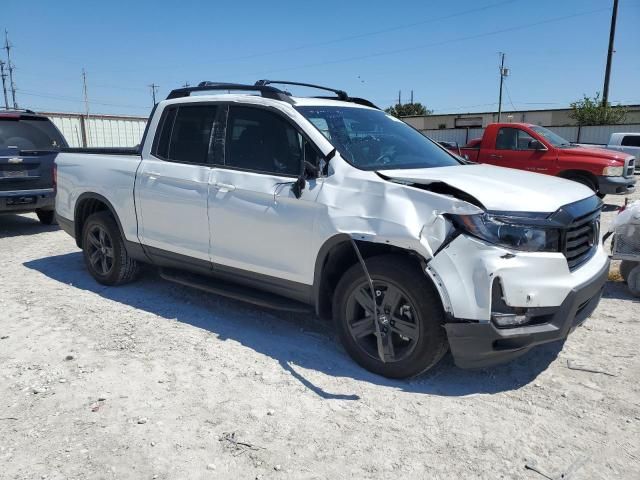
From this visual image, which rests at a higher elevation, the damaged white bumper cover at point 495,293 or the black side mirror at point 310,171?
the black side mirror at point 310,171

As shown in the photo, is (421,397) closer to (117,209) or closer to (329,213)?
(329,213)

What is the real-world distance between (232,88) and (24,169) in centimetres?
532

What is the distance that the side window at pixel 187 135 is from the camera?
4668mm

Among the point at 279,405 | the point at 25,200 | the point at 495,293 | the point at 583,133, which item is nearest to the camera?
the point at 495,293

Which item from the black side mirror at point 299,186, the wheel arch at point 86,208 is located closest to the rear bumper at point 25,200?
the wheel arch at point 86,208

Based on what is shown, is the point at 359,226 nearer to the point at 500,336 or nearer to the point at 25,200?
the point at 500,336

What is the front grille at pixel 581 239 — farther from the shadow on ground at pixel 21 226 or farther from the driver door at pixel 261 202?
the shadow on ground at pixel 21 226

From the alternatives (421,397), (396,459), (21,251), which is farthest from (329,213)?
(21,251)

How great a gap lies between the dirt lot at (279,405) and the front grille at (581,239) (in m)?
0.81

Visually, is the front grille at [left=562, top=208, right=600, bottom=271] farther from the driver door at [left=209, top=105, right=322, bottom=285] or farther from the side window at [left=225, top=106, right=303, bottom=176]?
the side window at [left=225, top=106, right=303, bottom=176]

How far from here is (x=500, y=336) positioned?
10.4 feet

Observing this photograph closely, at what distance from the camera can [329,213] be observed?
3.70m

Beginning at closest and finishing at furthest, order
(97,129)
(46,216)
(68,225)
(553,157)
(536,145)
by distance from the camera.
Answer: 1. (68,225)
2. (46,216)
3. (553,157)
4. (536,145)
5. (97,129)

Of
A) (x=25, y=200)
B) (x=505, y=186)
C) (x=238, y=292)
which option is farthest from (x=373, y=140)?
(x=25, y=200)
